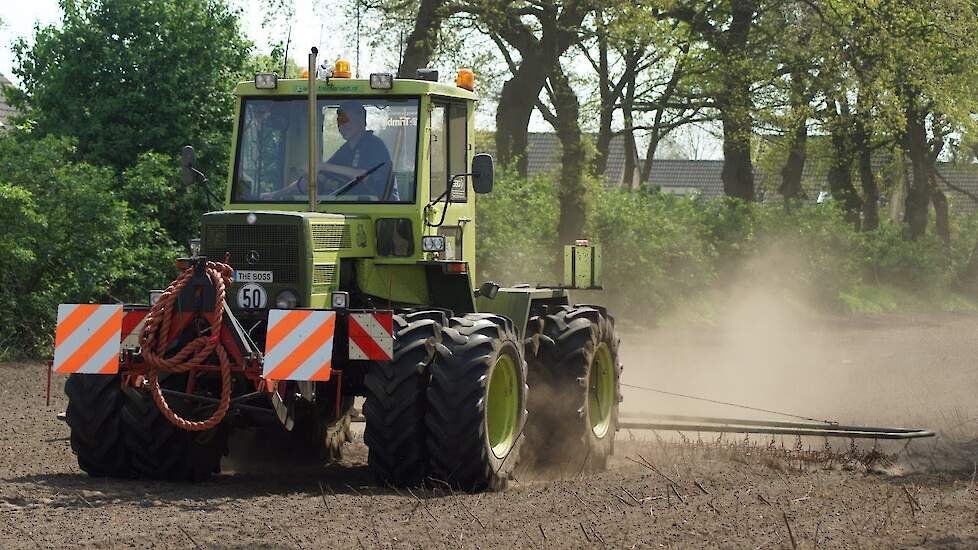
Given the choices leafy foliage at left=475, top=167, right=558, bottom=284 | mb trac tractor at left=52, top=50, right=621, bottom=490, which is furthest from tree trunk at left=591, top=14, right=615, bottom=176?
mb trac tractor at left=52, top=50, right=621, bottom=490

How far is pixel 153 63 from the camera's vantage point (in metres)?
21.0

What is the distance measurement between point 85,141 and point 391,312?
41.6 ft

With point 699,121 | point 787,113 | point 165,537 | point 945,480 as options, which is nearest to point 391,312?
point 165,537

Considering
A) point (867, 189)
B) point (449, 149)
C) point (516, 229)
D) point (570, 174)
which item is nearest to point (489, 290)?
point (449, 149)

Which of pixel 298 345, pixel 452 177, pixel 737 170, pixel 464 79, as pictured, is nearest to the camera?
pixel 298 345

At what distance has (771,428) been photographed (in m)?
13.2

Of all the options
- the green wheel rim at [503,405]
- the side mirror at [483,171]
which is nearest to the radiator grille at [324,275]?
the side mirror at [483,171]

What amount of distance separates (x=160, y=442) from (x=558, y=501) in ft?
9.09

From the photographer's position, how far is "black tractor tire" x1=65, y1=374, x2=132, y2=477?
983 cm

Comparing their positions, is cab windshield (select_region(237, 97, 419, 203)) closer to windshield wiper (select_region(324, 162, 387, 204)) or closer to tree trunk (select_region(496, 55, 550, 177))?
windshield wiper (select_region(324, 162, 387, 204))

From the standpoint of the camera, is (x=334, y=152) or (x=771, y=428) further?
(x=771, y=428)

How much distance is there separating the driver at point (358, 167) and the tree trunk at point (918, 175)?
3270 centimetres

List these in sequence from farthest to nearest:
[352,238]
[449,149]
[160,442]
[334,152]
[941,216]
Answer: [941,216] < [449,149] < [334,152] < [352,238] < [160,442]

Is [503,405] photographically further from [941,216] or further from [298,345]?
[941,216]
